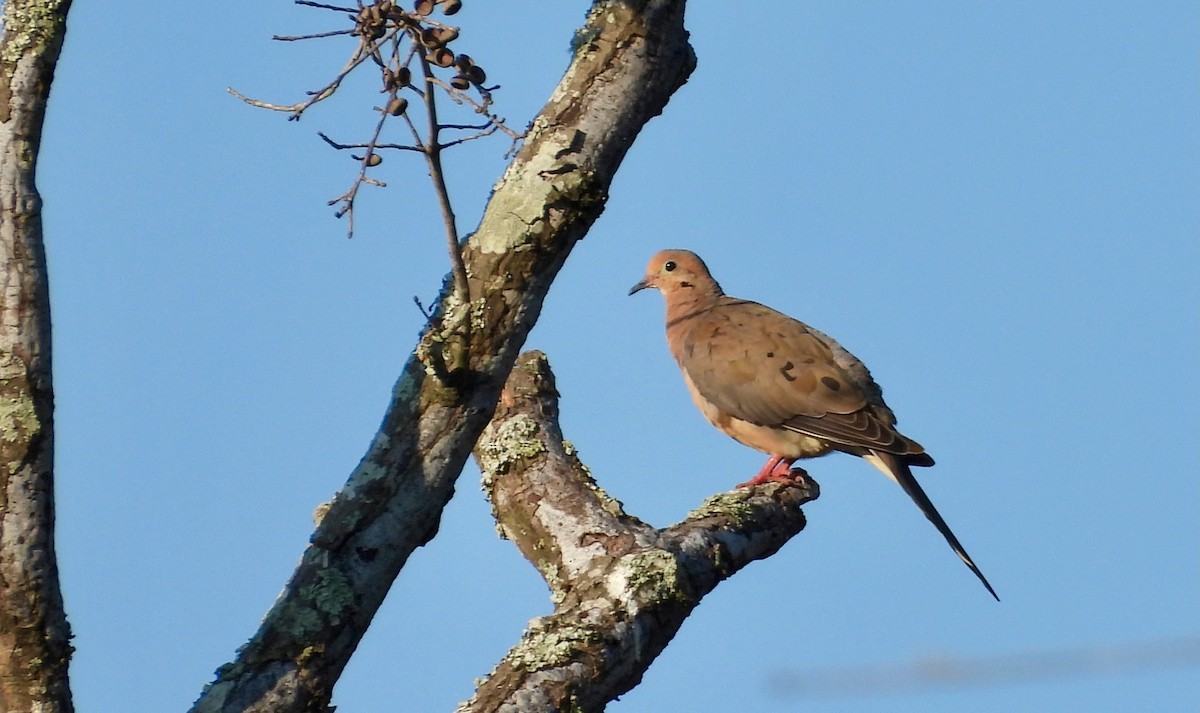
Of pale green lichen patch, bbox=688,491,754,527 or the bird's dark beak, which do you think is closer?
pale green lichen patch, bbox=688,491,754,527

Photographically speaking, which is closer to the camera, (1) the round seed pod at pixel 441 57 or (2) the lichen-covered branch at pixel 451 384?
(1) the round seed pod at pixel 441 57

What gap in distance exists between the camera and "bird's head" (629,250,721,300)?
820 cm

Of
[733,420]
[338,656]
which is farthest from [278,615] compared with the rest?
[733,420]

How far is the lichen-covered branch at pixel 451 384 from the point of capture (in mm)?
3004

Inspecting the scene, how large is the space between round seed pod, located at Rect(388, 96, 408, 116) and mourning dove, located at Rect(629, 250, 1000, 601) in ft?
11.5

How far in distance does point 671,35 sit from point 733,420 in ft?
12.2

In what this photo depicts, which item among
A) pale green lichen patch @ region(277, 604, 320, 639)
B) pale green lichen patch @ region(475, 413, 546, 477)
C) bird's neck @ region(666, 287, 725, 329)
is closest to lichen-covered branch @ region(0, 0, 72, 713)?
pale green lichen patch @ region(277, 604, 320, 639)

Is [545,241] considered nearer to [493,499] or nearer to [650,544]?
[650,544]

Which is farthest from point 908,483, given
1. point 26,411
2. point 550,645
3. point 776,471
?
point 26,411

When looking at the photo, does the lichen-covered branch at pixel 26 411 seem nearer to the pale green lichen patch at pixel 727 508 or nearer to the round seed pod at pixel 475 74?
the round seed pod at pixel 475 74

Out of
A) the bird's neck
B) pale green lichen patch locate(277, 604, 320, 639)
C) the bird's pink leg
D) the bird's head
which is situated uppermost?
the bird's head

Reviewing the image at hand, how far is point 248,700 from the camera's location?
116 inches

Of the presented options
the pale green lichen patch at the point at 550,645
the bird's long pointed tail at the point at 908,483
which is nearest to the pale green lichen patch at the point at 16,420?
the pale green lichen patch at the point at 550,645

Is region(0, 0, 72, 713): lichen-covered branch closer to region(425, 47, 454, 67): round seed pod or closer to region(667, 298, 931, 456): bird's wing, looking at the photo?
region(425, 47, 454, 67): round seed pod
